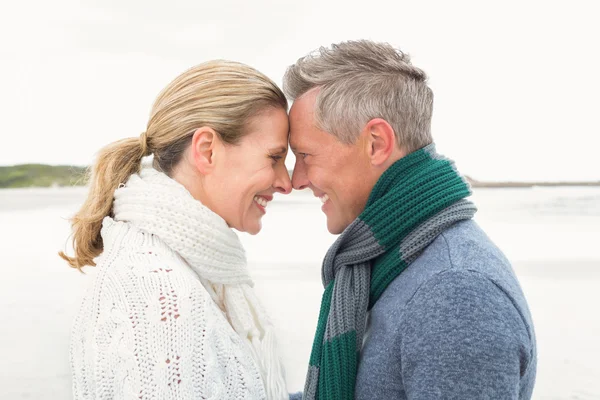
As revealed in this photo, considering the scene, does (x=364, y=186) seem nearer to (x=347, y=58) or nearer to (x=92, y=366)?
(x=347, y=58)

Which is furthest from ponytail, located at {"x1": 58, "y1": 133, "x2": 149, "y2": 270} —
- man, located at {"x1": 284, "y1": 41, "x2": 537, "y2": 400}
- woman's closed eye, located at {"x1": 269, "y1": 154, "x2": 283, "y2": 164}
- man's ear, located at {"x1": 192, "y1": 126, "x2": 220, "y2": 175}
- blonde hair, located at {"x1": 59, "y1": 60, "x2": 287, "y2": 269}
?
man, located at {"x1": 284, "y1": 41, "x2": 537, "y2": 400}

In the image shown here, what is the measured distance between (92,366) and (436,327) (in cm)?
84

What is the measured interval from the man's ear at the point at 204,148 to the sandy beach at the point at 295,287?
44 centimetres

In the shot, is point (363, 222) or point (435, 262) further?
point (363, 222)

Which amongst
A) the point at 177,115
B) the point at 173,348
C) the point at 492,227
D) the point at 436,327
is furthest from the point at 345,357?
the point at 492,227

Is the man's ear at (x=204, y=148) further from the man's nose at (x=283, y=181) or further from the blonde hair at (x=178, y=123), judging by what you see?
the man's nose at (x=283, y=181)

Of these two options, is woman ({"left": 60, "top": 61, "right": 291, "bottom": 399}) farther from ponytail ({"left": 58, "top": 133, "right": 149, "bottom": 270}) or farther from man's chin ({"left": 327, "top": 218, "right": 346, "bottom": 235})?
man's chin ({"left": 327, "top": 218, "right": 346, "bottom": 235})

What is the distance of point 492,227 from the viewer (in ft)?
45.5

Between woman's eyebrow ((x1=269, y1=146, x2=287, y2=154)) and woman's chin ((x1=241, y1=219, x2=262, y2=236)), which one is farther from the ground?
woman's eyebrow ((x1=269, y1=146, x2=287, y2=154))

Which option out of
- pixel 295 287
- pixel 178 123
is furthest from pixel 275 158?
pixel 295 287

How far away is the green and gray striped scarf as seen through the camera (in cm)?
171

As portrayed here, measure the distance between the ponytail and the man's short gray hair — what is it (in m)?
0.58

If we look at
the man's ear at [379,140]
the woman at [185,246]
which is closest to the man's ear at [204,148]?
the woman at [185,246]

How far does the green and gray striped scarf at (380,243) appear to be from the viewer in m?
1.71
